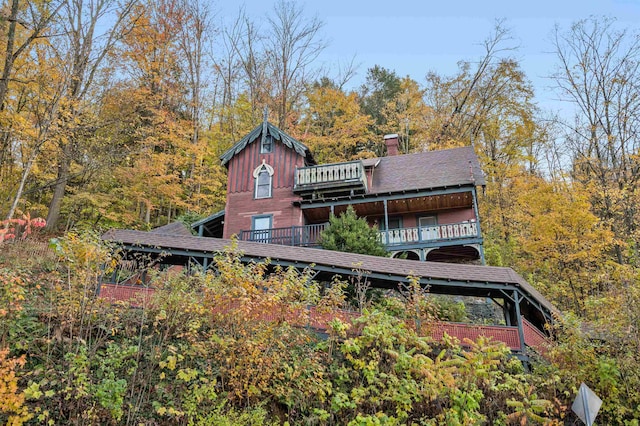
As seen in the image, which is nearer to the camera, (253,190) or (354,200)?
(354,200)

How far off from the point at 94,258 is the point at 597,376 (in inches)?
420

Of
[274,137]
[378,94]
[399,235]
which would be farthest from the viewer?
[378,94]

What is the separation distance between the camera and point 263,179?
21.6 m

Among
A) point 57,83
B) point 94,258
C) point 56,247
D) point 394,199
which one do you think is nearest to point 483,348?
point 94,258

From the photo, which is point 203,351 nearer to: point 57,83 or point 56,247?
point 56,247

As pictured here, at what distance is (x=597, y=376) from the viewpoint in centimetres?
934

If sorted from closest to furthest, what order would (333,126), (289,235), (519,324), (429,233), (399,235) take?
(519,324) < (429,233) < (399,235) < (289,235) < (333,126)

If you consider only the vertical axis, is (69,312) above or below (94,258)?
below

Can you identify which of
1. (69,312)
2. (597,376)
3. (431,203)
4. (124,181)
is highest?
(124,181)

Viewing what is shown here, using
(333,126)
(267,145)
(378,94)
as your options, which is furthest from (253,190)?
(378,94)

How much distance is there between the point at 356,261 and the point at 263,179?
10.3 metres

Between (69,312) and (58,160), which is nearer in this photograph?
(69,312)

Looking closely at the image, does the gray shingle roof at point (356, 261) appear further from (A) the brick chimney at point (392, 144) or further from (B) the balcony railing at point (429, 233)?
(A) the brick chimney at point (392, 144)

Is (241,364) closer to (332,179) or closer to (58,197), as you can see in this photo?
(332,179)
